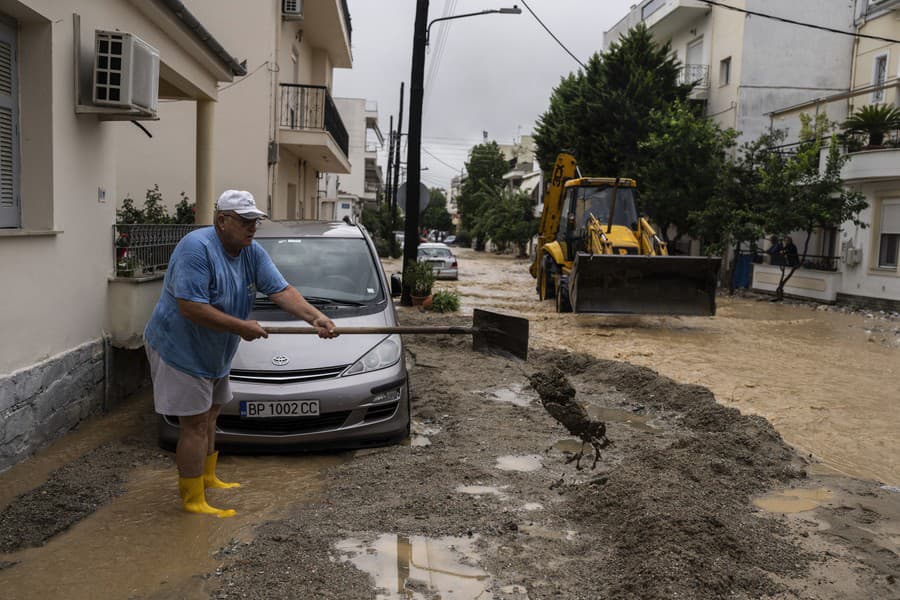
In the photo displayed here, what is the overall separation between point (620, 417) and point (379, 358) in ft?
8.64

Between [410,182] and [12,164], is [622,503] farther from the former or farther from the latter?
[410,182]

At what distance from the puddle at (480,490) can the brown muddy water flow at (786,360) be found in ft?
8.24

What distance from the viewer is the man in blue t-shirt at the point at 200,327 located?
4.22 metres

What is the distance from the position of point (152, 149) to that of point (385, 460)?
23.9ft

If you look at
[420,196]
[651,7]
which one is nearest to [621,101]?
[651,7]

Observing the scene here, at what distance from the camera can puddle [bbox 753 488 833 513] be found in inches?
189

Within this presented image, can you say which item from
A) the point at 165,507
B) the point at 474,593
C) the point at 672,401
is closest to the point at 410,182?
the point at 672,401

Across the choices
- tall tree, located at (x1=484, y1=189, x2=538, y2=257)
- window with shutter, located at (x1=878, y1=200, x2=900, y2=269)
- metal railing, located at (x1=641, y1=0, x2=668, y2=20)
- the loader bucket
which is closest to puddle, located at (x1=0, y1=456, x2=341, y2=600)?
the loader bucket

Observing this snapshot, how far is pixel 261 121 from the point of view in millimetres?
15797

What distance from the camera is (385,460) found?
5426mm

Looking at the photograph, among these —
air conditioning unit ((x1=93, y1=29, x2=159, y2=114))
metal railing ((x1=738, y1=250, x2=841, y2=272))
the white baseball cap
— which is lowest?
metal railing ((x1=738, y1=250, x2=841, y2=272))

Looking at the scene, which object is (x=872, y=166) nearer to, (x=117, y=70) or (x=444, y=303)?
(x=444, y=303)

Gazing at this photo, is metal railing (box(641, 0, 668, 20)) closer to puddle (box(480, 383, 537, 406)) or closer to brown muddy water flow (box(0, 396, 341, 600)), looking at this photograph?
puddle (box(480, 383, 537, 406))

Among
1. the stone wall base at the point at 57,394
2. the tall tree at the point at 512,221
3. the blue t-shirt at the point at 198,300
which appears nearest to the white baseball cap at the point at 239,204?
the blue t-shirt at the point at 198,300
